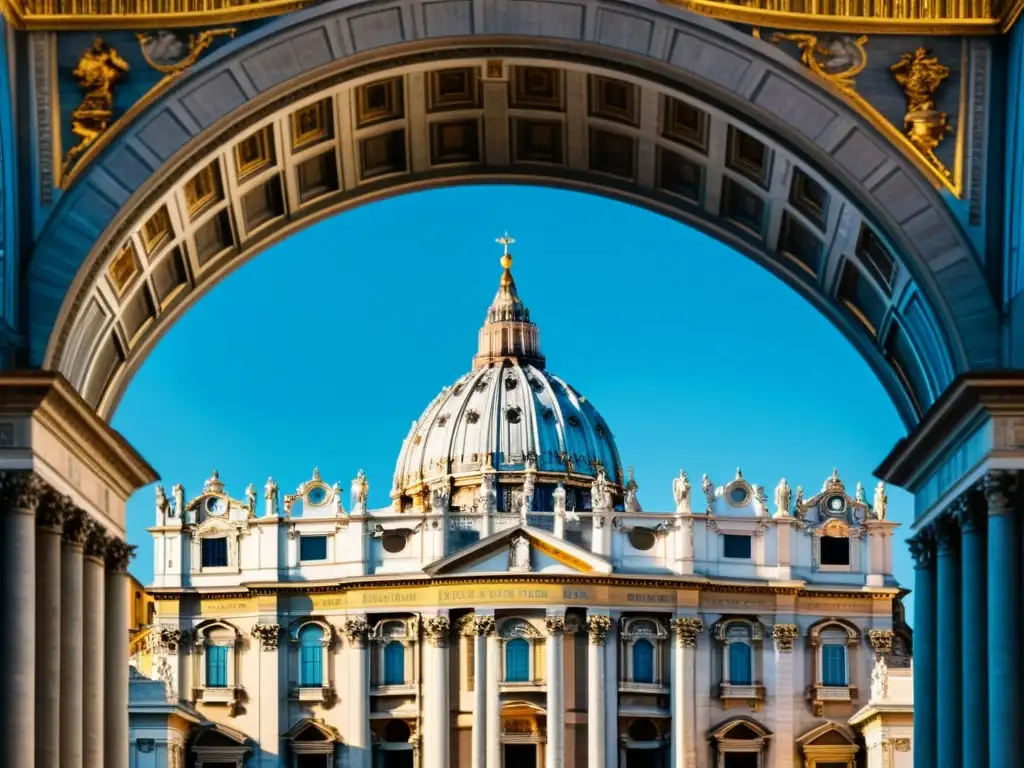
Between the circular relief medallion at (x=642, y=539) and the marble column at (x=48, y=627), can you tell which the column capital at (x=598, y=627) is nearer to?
the circular relief medallion at (x=642, y=539)

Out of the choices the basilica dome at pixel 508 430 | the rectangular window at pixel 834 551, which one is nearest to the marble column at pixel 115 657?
the rectangular window at pixel 834 551

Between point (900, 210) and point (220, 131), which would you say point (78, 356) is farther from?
point (900, 210)

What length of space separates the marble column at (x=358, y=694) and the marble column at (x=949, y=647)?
81.8 metres

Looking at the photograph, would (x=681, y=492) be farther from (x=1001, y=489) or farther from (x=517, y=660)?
(x=1001, y=489)

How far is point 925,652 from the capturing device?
30344 millimetres

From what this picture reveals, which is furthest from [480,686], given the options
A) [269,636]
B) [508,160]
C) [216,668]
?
[508,160]

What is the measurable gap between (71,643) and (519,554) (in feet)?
270

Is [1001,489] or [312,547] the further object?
[312,547]

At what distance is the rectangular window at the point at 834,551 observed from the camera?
371ft

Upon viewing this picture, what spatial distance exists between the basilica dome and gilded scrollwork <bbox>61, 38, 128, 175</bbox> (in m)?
104

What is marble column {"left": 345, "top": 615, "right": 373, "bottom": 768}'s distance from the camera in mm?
109688

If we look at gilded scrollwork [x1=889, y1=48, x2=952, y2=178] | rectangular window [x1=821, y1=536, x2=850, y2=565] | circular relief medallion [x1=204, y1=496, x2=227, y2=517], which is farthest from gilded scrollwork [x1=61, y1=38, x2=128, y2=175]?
rectangular window [x1=821, y1=536, x2=850, y2=565]

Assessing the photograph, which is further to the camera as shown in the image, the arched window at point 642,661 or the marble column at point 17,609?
the arched window at point 642,661

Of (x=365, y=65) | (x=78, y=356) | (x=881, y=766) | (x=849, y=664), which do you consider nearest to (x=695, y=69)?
(x=365, y=65)
